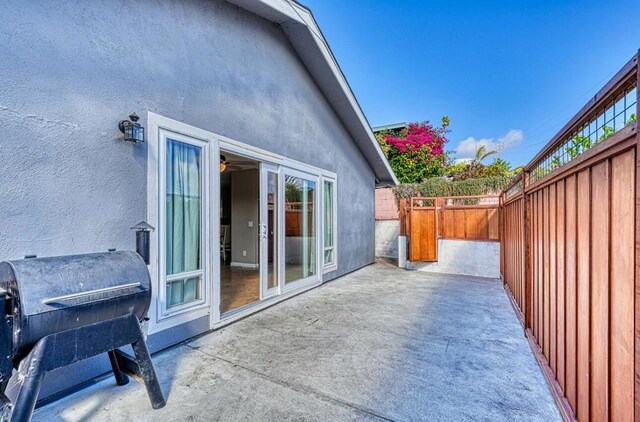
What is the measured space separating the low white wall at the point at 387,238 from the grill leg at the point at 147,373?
9593 mm

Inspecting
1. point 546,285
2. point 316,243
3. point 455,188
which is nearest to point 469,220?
point 455,188

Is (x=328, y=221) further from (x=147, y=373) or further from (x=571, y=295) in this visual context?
(x=571, y=295)

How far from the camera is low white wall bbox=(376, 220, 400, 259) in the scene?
36.4 feet

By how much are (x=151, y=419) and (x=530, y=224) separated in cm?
437

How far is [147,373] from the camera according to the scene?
7.81 ft

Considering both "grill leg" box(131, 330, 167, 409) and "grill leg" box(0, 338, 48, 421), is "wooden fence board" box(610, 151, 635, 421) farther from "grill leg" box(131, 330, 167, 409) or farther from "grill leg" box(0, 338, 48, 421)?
"grill leg" box(0, 338, 48, 421)

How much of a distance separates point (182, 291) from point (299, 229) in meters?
2.90

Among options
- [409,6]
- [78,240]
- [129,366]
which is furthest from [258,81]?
[409,6]

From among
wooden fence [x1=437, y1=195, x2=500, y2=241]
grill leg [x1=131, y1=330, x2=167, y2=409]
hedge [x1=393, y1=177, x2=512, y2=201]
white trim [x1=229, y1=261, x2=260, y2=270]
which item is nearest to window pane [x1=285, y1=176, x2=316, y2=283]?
white trim [x1=229, y1=261, x2=260, y2=270]

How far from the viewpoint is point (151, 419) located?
2.27m

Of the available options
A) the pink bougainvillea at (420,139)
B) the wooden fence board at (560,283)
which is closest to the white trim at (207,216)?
the wooden fence board at (560,283)

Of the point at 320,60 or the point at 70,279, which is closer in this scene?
the point at 70,279

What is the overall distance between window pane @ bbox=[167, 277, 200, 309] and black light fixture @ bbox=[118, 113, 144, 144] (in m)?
1.67

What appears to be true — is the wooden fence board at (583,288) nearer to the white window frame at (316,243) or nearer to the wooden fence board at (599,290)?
the wooden fence board at (599,290)
